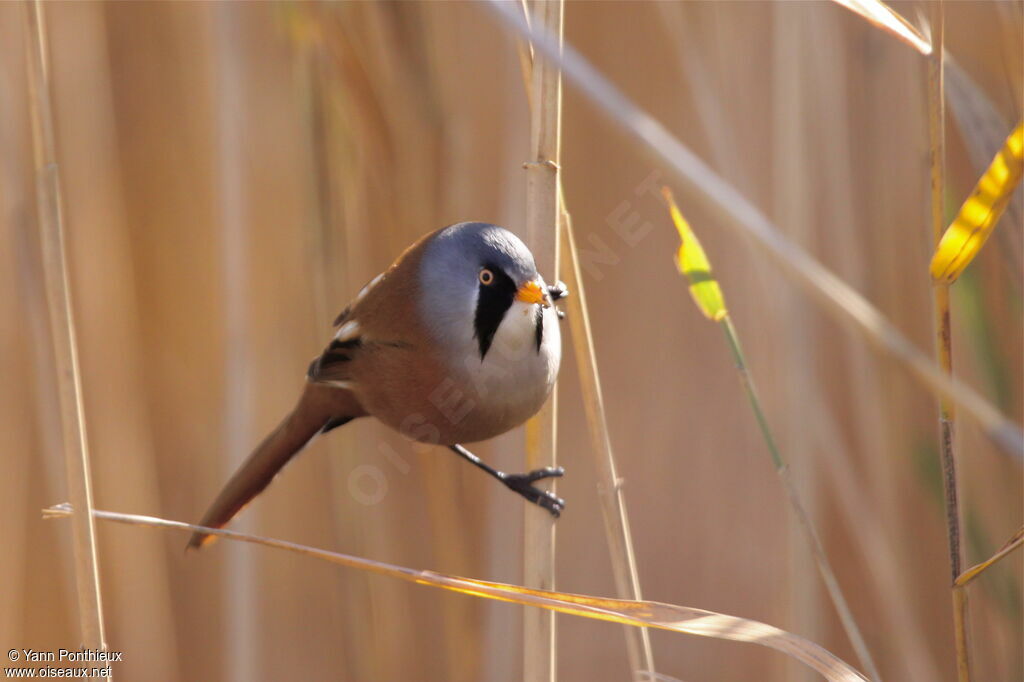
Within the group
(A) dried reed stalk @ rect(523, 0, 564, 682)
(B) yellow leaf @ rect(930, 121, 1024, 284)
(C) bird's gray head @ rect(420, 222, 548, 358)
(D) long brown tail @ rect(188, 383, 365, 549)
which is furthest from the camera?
(D) long brown tail @ rect(188, 383, 365, 549)

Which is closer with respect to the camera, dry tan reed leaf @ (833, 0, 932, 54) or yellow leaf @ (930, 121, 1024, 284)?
yellow leaf @ (930, 121, 1024, 284)

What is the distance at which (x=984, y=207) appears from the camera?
103 centimetres

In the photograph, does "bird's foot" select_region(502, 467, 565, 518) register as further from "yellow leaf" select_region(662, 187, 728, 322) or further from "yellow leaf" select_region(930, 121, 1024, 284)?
"yellow leaf" select_region(930, 121, 1024, 284)

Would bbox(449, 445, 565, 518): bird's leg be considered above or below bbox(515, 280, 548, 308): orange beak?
below

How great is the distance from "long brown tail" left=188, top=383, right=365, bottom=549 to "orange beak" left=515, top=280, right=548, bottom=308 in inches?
21.4

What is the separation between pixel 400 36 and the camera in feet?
6.30

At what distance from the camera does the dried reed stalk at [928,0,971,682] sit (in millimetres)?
1113

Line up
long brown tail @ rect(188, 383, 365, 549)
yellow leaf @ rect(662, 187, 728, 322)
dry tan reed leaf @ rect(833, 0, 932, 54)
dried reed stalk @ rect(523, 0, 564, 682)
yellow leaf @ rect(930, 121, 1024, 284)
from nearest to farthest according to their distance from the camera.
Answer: yellow leaf @ rect(930, 121, 1024, 284), dry tan reed leaf @ rect(833, 0, 932, 54), yellow leaf @ rect(662, 187, 728, 322), dried reed stalk @ rect(523, 0, 564, 682), long brown tail @ rect(188, 383, 365, 549)

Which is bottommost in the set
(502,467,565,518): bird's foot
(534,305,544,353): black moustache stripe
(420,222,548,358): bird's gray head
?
(502,467,565,518): bird's foot

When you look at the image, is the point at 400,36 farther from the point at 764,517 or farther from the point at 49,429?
the point at 764,517

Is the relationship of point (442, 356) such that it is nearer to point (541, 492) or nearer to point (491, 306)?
point (491, 306)

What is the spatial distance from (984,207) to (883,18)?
27 cm

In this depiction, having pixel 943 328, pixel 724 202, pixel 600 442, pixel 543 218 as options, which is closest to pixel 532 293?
pixel 543 218
